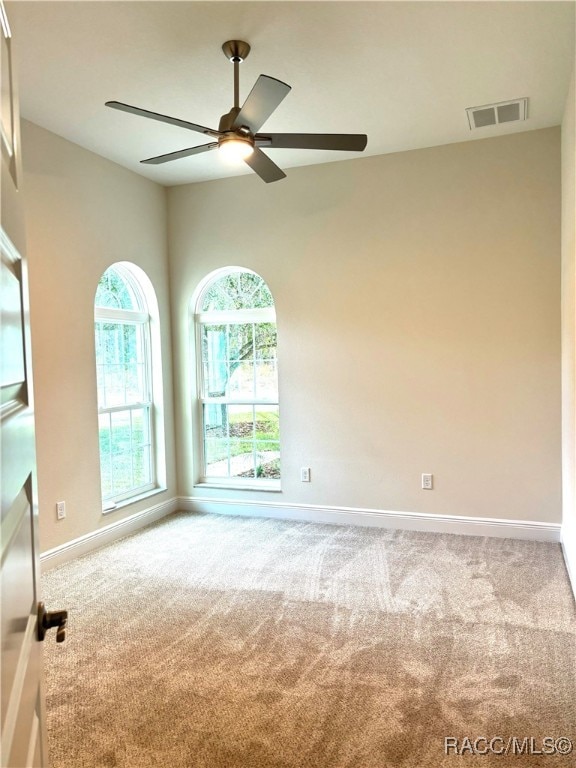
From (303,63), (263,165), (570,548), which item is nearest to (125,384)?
(263,165)

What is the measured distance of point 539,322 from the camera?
389cm

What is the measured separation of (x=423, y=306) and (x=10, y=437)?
3783mm

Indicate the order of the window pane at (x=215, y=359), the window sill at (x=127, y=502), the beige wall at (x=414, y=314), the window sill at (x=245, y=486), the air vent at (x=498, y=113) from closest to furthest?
the air vent at (x=498, y=113) < the beige wall at (x=414, y=314) < the window sill at (x=127, y=502) < the window sill at (x=245, y=486) < the window pane at (x=215, y=359)

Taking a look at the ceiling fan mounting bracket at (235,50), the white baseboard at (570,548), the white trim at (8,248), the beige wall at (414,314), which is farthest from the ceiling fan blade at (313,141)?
the white baseboard at (570,548)

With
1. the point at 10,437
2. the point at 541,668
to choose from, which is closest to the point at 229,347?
the point at 541,668

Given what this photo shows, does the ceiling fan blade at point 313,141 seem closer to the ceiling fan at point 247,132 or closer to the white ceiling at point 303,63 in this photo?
the ceiling fan at point 247,132

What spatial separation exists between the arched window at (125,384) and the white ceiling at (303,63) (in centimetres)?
117

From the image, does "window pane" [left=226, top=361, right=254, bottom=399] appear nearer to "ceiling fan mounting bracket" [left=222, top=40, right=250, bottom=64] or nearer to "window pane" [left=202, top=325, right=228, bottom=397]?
"window pane" [left=202, top=325, right=228, bottom=397]

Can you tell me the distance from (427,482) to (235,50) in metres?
3.22

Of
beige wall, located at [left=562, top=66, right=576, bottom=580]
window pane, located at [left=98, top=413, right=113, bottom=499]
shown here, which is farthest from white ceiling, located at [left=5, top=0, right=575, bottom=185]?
window pane, located at [left=98, top=413, right=113, bottom=499]

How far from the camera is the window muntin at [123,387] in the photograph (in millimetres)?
4309

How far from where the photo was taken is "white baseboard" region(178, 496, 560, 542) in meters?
3.98

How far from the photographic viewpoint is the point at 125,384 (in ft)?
15.0

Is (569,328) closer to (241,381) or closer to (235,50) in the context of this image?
(235,50)
